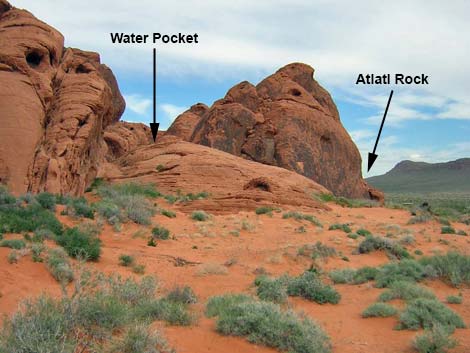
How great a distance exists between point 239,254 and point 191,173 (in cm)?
1486

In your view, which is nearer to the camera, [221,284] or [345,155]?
[221,284]

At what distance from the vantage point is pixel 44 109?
67.4 feet

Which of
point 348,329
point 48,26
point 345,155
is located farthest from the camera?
point 345,155

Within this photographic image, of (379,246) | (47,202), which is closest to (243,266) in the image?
(379,246)

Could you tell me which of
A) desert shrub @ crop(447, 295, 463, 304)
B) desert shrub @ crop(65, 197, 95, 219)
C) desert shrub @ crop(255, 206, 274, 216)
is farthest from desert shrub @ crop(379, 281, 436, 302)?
desert shrub @ crop(255, 206, 274, 216)

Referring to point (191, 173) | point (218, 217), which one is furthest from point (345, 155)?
point (218, 217)

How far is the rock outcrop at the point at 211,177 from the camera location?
2444 centimetres

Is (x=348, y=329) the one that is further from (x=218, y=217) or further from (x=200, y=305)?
(x=218, y=217)

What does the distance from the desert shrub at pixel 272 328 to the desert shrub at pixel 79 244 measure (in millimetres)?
5245

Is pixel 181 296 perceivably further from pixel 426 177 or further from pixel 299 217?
pixel 426 177

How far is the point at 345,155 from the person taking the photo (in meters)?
41.8

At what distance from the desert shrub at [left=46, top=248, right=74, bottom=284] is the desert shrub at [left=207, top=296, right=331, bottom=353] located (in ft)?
11.6

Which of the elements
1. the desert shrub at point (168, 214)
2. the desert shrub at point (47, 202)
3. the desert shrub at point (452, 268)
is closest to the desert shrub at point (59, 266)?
the desert shrub at point (47, 202)

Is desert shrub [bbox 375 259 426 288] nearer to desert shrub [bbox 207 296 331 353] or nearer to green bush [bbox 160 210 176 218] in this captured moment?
desert shrub [bbox 207 296 331 353]
